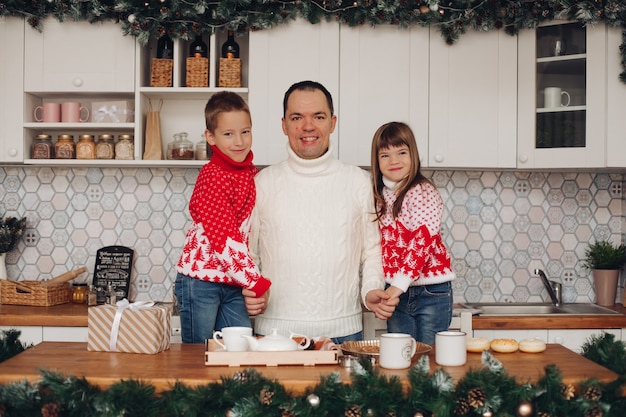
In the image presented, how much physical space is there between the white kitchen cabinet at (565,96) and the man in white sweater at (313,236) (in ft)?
3.75

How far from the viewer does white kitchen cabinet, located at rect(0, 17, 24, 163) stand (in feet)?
11.5

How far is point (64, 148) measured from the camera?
3568 mm

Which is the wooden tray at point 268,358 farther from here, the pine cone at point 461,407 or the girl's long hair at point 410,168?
the girl's long hair at point 410,168

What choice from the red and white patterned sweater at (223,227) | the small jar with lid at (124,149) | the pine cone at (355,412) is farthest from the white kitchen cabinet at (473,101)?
the pine cone at (355,412)

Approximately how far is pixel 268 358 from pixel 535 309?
2.25 metres

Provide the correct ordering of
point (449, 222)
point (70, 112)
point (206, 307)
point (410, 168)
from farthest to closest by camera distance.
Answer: point (449, 222) → point (70, 112) → point (410, 168) → point (206, 307)

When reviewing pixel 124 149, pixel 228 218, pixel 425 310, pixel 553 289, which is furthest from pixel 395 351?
pixel 553 289

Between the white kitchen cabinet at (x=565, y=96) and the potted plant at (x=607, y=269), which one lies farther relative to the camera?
the potted plant at (x=607, y=269)

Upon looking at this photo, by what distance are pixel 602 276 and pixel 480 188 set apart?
0.75m

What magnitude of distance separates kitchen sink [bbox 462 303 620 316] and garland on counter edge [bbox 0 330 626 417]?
1790 mm

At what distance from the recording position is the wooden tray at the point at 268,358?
1905 millimetres

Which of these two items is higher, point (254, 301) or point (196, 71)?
point (196, 71)

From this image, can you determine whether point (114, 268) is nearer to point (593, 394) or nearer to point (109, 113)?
point (109, 113)

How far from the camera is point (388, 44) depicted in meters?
3.49
